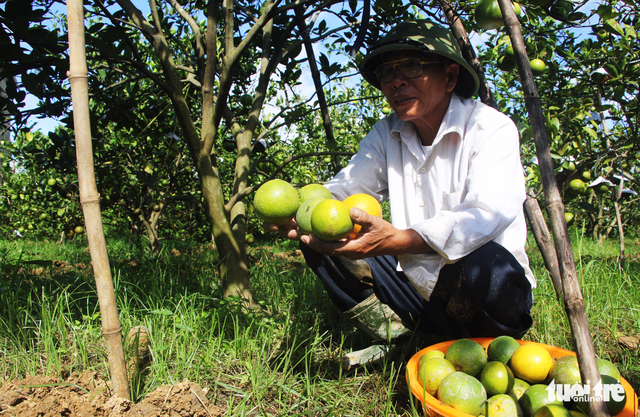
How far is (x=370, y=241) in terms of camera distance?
1532 mm

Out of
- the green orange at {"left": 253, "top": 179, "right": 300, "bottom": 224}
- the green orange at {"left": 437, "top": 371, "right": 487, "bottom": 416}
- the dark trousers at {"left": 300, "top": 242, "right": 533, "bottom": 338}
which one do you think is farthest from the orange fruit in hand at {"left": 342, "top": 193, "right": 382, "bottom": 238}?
the green orange at {"left": 437, "top": 371, "right": 487, "bottom": 416}

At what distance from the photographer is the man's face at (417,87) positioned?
2010mm

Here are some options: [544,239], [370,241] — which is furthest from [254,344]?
[544,239]

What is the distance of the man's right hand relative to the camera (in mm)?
1775

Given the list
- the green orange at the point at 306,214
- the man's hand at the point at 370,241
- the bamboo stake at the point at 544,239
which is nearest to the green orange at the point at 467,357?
the man's hand at the point at 370,241

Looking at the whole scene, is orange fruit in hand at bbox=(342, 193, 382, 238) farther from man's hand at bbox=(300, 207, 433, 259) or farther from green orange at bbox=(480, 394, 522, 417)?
green orange at bbox=(480, 394, 522, 417)

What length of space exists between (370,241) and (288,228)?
1.44 feet

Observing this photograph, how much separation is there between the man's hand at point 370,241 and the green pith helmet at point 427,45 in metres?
0.91

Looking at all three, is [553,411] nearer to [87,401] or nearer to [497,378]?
[497,378]

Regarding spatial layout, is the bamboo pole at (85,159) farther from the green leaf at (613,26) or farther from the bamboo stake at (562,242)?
the green leaf at (613,26)

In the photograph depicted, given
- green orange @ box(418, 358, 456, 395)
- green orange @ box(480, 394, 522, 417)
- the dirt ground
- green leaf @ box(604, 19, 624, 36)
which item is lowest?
green orange @ box(480, 394, 522, 417)

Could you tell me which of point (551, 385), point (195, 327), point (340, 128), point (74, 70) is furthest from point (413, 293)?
point (340, 128)

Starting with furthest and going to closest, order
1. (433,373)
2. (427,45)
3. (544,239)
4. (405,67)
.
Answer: (544,239)
(405,67)
(427,45)
(433,373)

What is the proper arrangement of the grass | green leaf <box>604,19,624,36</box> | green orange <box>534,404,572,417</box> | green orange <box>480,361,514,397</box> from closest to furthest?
green orange <box>534,404,572,417</box>
green orange <box>480,361,514,397</box>
the grass
green leaf <box>604,19,624,36</box>
